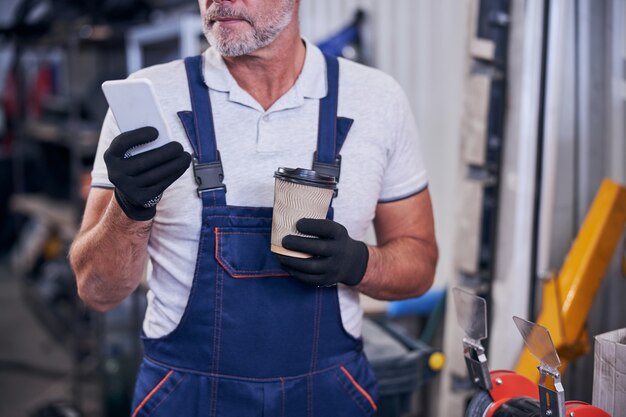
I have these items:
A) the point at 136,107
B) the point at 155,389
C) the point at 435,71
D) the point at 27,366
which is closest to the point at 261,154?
the point at 136,107

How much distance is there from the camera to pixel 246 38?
5.34 feet

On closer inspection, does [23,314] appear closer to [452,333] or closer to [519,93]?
[452,333]

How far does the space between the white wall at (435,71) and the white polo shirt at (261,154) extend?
1.18 meters

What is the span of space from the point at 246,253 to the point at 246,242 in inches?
0.9

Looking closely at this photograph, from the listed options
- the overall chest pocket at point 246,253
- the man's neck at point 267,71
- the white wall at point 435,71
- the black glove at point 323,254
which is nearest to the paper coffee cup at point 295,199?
the black glove at point 323,254

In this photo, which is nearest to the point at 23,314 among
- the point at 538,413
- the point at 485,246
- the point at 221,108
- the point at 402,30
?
the point at 402,30

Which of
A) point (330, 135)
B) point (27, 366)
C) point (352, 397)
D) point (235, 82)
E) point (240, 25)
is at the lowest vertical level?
point (27, 366)

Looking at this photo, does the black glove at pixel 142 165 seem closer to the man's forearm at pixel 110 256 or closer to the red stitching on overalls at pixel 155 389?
the man's forearm at pixel 110 256

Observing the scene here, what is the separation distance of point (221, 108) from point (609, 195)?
1.13m

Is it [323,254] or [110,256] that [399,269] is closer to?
[323,254]

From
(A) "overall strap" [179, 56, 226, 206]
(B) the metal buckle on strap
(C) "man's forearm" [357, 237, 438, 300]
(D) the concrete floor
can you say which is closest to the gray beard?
(A) "overall strap" [179, 56, 226, 206]

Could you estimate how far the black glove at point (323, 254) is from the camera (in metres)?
1.45

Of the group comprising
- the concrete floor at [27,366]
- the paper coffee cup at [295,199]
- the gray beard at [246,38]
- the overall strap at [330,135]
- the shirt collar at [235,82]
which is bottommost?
the concrete floor at [27,366]

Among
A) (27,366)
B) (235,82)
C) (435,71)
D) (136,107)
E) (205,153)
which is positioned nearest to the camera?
(136,107)
